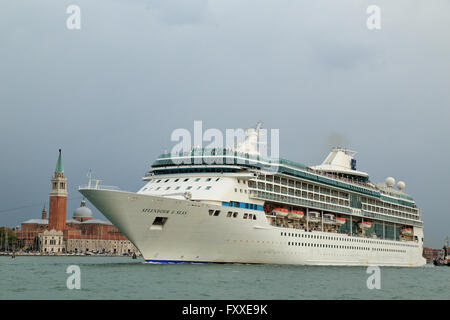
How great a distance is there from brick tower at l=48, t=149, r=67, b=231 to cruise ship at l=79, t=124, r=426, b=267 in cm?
11897

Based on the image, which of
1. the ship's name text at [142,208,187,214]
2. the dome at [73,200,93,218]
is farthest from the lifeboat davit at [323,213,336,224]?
the dome at [73,200,93,218]

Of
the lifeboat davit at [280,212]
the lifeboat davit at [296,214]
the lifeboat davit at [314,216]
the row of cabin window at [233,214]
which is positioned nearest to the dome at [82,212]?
the lifeboat davit at [314,216]

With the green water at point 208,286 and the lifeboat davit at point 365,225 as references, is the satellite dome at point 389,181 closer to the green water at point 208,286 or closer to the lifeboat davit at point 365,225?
the lifeboat davit at point 365,225

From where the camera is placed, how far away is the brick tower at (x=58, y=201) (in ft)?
543

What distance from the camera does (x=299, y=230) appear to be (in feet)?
156

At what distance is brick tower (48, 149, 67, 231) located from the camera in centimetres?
16562

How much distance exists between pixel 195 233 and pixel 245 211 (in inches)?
185

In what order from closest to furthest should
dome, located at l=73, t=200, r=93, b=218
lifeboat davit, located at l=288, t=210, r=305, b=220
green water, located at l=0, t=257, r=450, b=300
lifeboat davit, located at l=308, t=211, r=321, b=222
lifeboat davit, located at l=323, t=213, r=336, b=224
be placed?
green water, located at l=0, t=257, r=450, b=300, lifeboat davit, located at l=288, t=210, r=305, b=220, lifeboat davit, located at l=308, t=211, r=321, b=222, lifeboat davit, located at l=323, t=213, r=336, b=224, dome, located at l=73, t=200, r=93, b=218

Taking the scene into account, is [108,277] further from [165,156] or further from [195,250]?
[165,156]

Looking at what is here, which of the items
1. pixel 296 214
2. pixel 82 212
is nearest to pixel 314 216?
pixel 296 214

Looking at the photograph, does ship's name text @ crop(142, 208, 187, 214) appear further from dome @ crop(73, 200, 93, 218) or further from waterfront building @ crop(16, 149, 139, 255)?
dome @ crop(73, 200, 93, 218)
